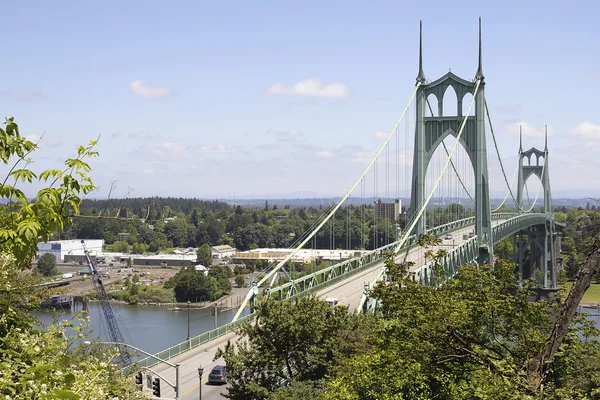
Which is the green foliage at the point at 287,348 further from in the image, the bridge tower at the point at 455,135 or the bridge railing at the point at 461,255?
the bridge tower at the point at 455,135

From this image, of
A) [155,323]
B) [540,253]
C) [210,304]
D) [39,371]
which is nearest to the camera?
[39,371]

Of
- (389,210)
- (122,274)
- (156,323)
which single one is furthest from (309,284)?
(389,210)

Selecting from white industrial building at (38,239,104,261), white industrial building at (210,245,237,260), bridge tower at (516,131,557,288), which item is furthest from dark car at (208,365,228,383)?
white industrial building at (38,239,104,261)

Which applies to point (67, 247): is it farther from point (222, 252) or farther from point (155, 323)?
point (155, 323)

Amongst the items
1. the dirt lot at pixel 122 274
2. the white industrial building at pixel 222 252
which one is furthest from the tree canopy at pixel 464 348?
the white industrial building at pixel 222 252

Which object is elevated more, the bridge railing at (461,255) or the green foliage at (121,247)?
the bridge railing at (461,255)
